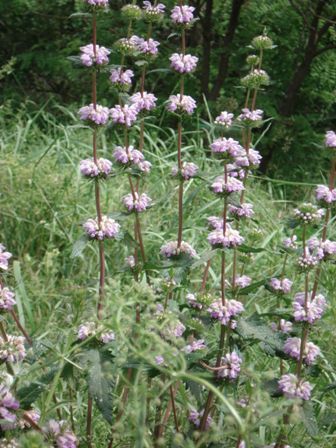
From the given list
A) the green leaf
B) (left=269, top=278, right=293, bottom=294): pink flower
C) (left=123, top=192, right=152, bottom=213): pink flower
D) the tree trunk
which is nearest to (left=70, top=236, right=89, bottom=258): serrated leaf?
(left=123, top=192, right=152, bottom=213): pink flower

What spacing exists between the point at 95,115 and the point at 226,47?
2996mm

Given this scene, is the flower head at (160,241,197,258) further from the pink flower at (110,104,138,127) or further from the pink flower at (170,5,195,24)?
the pink flower at (170,5,195,24)

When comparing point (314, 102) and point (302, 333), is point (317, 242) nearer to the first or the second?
point (302, 333)

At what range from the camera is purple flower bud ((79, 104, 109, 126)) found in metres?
1.63

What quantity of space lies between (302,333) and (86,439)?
530 mm

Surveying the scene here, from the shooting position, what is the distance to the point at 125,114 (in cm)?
168

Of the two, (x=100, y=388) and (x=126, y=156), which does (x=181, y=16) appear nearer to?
(x=126, y=156)

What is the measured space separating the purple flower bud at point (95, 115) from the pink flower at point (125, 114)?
3 centimetres

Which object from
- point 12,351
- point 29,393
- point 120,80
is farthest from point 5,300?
point 120,80

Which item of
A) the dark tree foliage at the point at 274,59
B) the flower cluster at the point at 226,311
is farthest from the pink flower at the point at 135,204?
the dark tree foliage at the point at 274,59

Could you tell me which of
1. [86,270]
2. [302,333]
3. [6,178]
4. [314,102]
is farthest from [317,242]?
[314,102]

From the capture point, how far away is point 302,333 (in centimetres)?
157

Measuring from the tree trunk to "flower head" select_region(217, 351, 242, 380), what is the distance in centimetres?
316

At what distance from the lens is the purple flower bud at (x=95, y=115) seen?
5.33 feet
